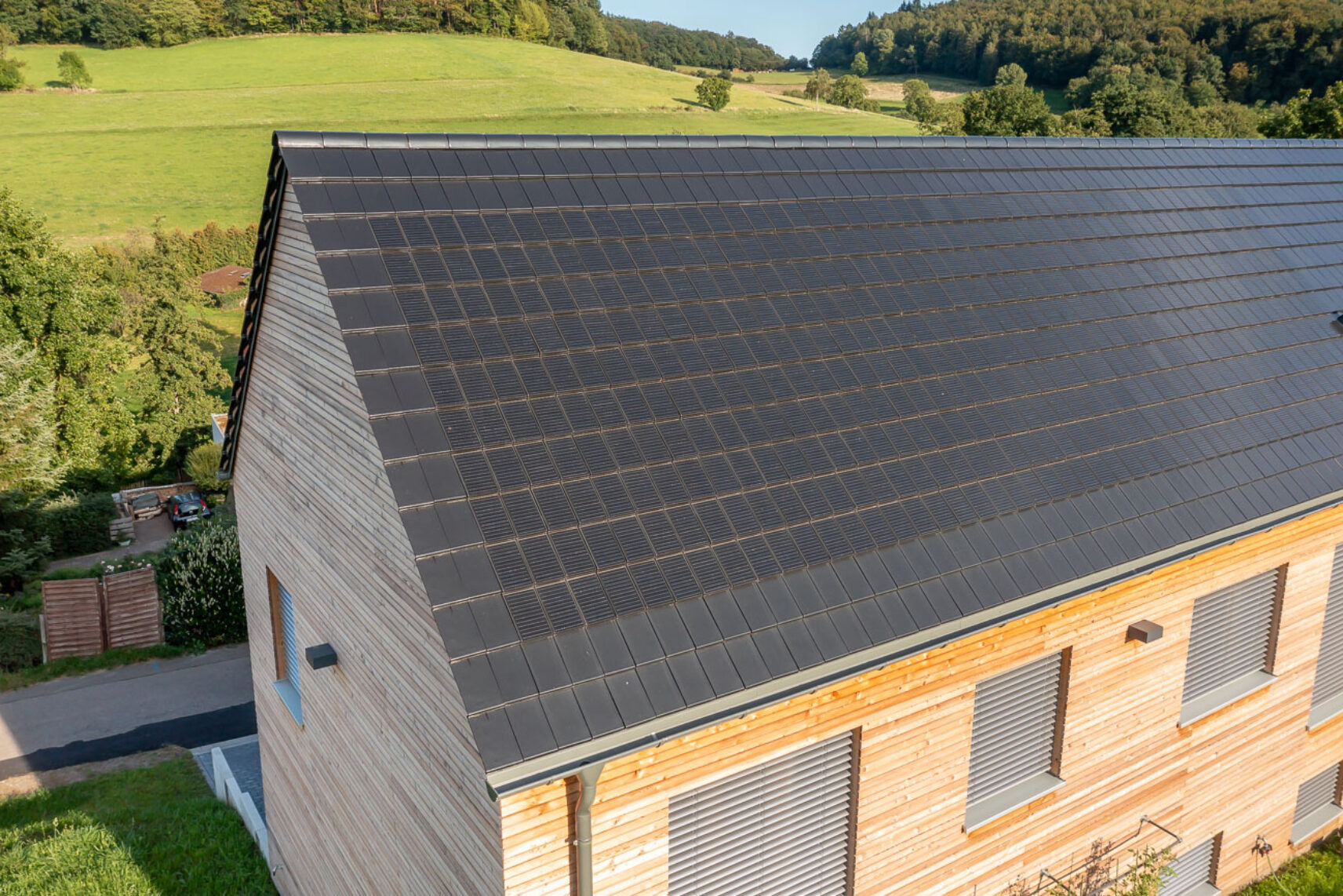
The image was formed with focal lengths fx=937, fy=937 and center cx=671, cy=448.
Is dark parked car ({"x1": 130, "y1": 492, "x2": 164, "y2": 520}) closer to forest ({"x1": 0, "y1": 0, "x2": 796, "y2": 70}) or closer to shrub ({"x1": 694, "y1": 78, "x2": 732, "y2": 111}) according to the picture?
shrub ({"x1": 694, "y1": 78, "x2": 732, "y2": 111})

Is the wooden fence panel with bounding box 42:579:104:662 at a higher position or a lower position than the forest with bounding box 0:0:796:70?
lower

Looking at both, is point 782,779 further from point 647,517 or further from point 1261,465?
point 1261,465

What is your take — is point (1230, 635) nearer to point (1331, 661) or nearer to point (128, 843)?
point (1331, 661)

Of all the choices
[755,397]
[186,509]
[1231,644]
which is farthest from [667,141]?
[186,509]

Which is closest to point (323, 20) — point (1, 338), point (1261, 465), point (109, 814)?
point (1, 338)

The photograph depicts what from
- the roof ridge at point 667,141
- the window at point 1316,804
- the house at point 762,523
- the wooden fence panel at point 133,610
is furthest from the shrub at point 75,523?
the window at point 1316,804

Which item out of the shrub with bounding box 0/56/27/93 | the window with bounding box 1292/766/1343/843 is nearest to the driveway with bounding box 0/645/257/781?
the window with bounding box 1292/766/1343/843
